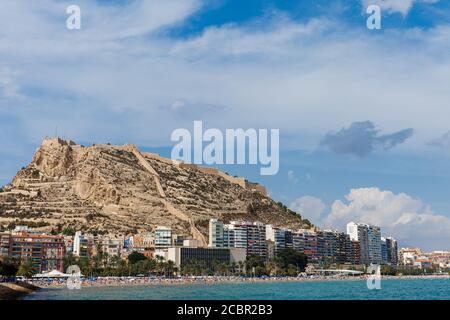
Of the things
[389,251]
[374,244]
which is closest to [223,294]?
[374,244]

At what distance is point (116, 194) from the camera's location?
75000 mm

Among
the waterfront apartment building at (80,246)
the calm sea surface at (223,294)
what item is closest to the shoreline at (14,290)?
the calm sea surface at (223,294)

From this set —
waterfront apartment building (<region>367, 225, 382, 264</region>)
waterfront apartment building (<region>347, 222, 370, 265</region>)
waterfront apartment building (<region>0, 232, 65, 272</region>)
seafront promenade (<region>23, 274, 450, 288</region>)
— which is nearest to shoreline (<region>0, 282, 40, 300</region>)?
seafront promenade (<region>23, 274, 450, 288</region>)

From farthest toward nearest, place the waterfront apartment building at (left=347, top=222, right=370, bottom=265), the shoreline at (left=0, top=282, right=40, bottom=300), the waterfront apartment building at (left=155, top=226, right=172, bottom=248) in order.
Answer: the waterfront apartment building at (left=347, top=222, right=370, bottom=265), the waterfront apartment building at (left=155, top=226, right=172, bottom=248), the shoreline at (left=0, top=282, right=40, bottom=300)

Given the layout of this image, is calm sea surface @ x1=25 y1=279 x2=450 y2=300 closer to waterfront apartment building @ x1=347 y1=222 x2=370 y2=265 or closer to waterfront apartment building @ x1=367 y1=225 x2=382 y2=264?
waterfront apartment building @ x1=347 y1=222 x2=370 y2=265

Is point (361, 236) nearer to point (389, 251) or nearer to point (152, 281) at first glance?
point (389, 251)

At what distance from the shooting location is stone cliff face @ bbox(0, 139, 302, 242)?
72625mm

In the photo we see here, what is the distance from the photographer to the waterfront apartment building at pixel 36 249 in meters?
57.4

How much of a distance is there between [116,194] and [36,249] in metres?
17.8

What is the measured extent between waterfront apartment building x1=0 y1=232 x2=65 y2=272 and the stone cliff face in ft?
33.3

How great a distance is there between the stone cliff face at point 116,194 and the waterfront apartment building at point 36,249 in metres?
10.1

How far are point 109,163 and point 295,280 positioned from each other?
29585 mm

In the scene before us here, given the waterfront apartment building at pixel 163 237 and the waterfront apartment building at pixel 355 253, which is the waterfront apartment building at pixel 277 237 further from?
the waterfront apartment building at pixel 355 253
